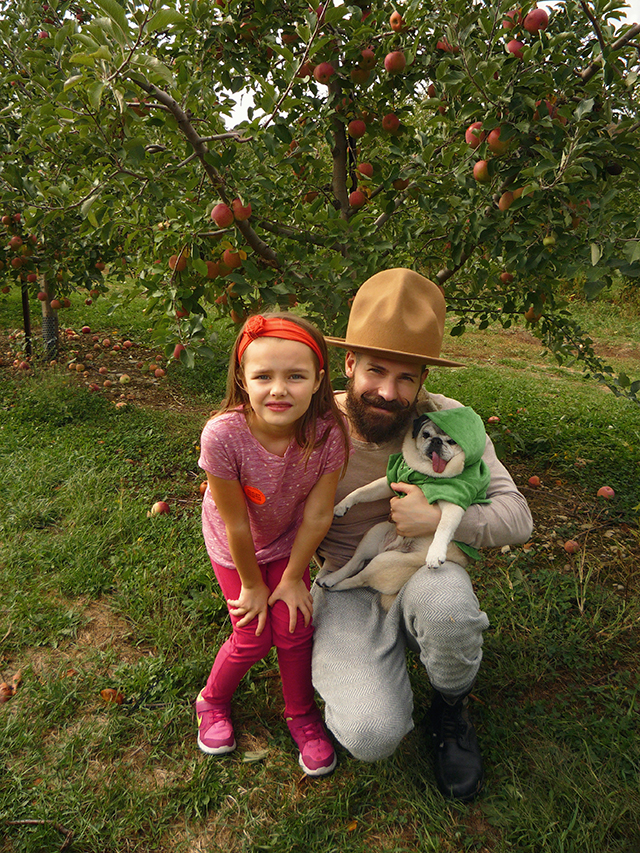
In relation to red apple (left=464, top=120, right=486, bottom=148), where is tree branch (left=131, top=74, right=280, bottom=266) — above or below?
below

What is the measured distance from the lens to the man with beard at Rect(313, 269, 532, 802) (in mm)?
1558

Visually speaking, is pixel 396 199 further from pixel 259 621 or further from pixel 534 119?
pixel 259 621

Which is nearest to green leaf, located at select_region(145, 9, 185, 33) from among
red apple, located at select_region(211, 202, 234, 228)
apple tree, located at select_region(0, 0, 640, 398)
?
apple tree, located at select_region(0, 0, 640, 398)

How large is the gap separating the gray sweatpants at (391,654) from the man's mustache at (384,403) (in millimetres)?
492

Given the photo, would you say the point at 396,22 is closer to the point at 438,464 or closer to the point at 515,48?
the point at 515,48

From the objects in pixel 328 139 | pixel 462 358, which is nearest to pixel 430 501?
pixel 328 139

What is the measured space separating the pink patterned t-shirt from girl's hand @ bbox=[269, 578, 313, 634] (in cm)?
14

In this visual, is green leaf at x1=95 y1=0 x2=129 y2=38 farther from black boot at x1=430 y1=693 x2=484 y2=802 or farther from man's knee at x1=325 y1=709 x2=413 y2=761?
black boot at x1=430 y1=693 x2=484 y2=802

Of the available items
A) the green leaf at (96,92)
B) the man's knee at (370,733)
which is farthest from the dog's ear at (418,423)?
the green leaf at (96,92)

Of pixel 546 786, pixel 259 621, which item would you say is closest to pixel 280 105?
pixel 259 621

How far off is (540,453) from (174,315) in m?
2.94

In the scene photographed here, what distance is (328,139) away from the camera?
111 inches

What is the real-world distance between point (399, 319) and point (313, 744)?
1342mm

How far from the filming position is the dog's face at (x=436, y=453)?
1665 mm
